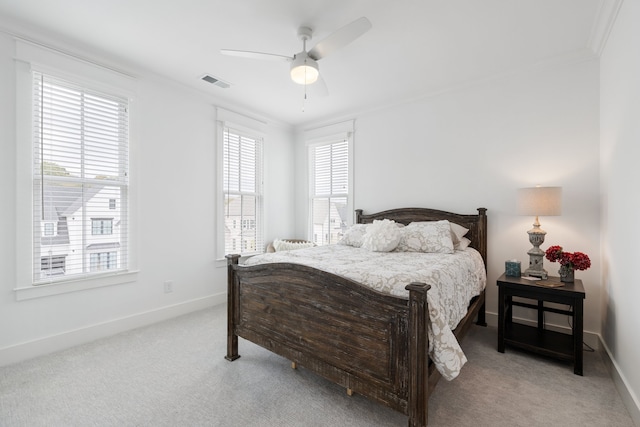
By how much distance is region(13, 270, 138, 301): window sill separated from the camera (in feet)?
7.63

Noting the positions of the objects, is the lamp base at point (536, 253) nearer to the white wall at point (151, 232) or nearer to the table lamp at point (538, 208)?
the table lamp at point (538, 208)

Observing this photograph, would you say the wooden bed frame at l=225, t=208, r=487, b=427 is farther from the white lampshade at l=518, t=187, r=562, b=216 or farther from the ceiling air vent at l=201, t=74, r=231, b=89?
the ceiling air vent at l=201, t=74, r=231, b=89

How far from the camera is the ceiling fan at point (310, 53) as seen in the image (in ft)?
6.36

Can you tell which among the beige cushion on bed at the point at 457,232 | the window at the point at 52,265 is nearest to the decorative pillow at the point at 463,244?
the beige cushion on bed at the point at 457,232

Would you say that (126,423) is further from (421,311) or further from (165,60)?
(165,60)

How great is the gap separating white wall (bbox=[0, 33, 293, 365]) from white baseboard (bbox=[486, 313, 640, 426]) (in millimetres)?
3458

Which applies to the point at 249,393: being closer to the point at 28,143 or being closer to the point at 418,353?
the point at 418,353

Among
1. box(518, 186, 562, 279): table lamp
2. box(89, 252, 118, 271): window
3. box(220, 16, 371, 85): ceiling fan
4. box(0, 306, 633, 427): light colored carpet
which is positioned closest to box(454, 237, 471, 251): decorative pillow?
box(518, 186, 562, 279): table lamp

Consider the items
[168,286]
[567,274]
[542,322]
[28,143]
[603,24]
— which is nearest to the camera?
[603,24]

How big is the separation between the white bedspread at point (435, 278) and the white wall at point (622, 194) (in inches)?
35.9

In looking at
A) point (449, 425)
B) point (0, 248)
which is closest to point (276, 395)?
point (449, 425)

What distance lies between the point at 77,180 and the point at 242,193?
1844 millimetres

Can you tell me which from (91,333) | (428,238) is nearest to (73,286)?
(91,333)

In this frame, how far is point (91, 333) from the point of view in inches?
105
